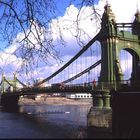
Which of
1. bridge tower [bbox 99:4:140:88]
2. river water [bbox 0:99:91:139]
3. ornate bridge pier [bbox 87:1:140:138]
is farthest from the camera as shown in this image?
bridge tower [bbox 99:4:140:88]

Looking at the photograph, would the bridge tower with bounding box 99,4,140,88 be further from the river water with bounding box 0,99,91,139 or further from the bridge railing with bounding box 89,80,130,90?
the river water with bounding box 0,99,91,139

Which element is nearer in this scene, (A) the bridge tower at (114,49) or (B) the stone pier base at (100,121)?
(B) the stone pier base at (100,121)

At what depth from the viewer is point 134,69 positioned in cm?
5906

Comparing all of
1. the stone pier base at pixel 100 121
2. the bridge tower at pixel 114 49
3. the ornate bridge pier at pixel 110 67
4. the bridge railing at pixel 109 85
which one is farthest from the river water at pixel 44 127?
the bridge tower at pixel 114 49

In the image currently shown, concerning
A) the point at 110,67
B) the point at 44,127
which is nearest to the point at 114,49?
the point at 110,67

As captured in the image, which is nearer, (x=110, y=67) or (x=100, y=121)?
(x=100, y=121)

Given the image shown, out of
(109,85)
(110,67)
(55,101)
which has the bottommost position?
(55,101)

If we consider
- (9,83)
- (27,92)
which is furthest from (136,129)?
(9,83)

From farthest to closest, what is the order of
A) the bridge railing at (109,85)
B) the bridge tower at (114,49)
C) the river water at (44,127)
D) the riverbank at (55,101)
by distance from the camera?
the riverbank at (55,101) < the bridge tower at (114,49) < the bridge railing at (109,85) < the river water at (44,127)

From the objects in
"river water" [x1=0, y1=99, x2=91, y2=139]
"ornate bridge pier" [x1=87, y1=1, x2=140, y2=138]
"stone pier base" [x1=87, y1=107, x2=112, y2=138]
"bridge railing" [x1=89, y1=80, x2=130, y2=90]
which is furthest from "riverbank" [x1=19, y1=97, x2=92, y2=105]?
"stone pier base" [x1=87, y1=107, x2=112, y2=138]

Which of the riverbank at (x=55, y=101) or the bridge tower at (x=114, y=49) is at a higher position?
the bridge tower at (x=114, y=49)

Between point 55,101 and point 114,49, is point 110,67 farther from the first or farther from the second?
point 55,101

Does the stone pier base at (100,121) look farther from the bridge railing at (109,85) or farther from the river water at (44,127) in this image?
the bridge railing at (109,85)

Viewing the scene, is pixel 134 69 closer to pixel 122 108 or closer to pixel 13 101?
pixel 122 108
